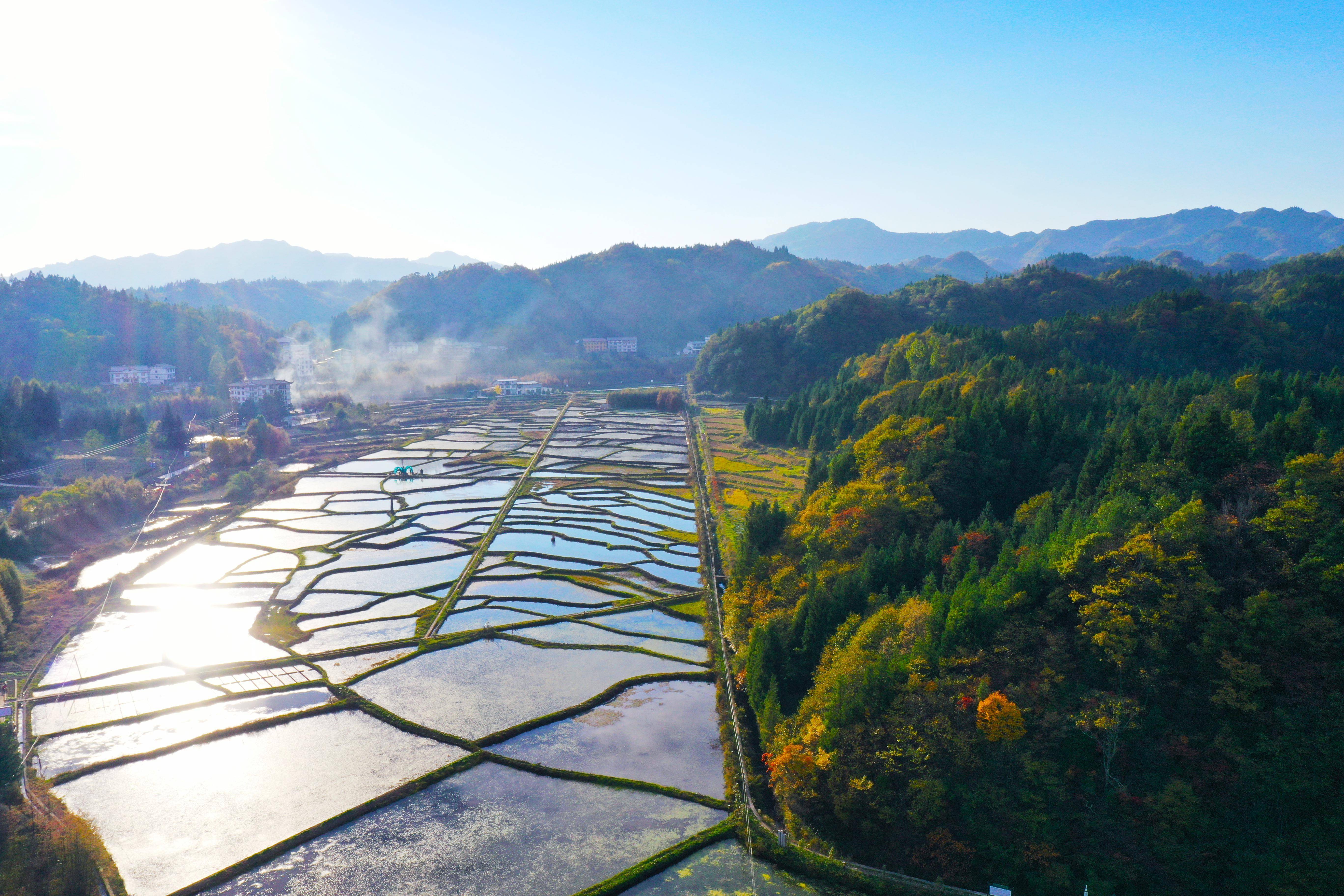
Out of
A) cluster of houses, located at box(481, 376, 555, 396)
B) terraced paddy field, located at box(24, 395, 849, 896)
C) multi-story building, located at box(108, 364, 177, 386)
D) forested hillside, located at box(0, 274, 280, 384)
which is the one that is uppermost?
forested hillside, located at box(0, 274, 280, 384)

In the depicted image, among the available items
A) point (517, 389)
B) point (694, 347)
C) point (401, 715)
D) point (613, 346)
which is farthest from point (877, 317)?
point (401, 715)

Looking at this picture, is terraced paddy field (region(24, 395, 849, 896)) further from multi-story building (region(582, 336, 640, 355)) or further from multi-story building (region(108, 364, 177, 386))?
multi-story building (region(582, 336, 640, 355))

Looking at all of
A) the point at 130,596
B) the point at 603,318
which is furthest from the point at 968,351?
the point at 603,318

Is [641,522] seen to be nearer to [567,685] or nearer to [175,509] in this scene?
[567,685]

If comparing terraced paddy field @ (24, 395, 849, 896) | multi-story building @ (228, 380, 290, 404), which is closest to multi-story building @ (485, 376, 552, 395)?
multi-story building @ (228, 380, 290, 404)

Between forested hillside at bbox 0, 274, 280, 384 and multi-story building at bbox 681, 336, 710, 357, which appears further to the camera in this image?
multi-story building at bbox 681, 336, 710, 357
